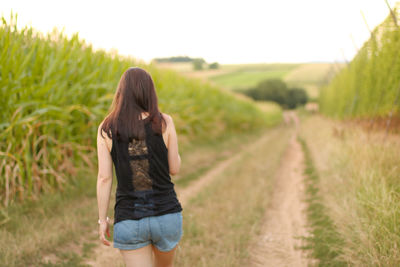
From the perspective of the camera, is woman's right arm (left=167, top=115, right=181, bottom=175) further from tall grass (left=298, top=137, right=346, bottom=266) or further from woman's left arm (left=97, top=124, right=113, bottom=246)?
tall grass (left=298, top=137, right=346, bottom=266)

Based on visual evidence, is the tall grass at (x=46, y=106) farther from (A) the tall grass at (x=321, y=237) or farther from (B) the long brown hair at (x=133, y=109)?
(A) the tall grass at (x=321, y=237)

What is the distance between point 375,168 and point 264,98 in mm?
53299

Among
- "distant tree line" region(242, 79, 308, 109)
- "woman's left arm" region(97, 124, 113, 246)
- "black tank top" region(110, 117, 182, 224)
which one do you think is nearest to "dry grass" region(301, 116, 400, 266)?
"black tank top" region(110, 117, 182, 224)

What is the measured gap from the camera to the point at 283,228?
195 inches

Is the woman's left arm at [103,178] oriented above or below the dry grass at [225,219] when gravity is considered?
above

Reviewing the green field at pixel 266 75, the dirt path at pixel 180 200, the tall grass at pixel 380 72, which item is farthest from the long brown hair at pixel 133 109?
the green field at pixel 266 75

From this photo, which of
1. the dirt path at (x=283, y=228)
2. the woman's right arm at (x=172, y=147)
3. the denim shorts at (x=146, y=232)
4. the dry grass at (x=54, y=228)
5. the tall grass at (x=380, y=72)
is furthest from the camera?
the tall grass at (x=380, y=72)

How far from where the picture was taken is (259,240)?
4453 mm

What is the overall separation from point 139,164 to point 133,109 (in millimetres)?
348

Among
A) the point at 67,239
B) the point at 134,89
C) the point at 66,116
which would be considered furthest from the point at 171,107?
the point at 134,89


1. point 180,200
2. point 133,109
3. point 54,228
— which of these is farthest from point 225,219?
point 133,109

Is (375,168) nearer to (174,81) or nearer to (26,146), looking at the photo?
(26,146)

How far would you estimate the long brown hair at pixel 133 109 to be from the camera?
1.95 m

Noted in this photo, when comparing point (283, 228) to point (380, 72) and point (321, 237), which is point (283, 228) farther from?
point (380, 72)
